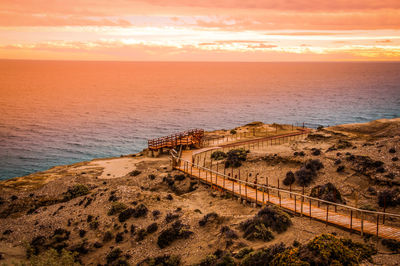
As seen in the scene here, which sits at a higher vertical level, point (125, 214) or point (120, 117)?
point (125, 214)

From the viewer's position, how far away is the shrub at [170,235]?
58.3 ft

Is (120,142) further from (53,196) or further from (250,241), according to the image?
(250,241)

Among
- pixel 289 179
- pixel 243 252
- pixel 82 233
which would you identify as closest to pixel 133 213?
pixel 82 233

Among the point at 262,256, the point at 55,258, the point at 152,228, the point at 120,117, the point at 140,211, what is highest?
the point at 262,256

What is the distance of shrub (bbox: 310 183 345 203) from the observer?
20.2 m

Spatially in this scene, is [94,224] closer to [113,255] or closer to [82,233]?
[82,233]

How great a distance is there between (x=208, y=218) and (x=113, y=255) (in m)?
6.14

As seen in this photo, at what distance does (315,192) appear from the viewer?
21.4 metres

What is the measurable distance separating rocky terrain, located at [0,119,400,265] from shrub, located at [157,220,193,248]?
0.06 metres

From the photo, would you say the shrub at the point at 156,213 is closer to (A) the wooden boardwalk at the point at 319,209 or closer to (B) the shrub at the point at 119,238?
(B) the shrub at the point at 119,238

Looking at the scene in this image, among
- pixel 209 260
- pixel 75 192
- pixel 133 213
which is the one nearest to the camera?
pixel 209 260

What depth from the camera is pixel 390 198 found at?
19.1 metres

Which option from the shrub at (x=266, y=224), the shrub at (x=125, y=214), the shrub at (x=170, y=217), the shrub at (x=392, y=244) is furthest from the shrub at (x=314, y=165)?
the shrub at (x=125, y=214)

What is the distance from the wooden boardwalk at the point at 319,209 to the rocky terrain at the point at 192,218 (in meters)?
0.60
